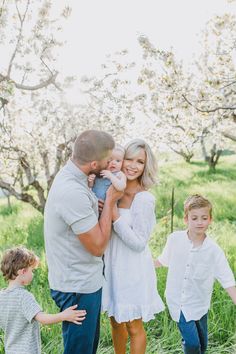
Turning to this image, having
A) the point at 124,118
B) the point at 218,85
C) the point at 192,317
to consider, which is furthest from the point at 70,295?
the point at 124,118

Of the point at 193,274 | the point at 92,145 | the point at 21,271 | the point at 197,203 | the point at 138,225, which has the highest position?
the point at 92,145

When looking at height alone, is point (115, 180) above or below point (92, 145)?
below

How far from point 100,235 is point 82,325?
55 cm

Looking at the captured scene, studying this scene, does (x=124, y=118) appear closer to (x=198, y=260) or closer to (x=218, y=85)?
(x=218, y=85)

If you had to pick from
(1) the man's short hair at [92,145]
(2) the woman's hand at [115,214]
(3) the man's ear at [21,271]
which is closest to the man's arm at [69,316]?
(3) the man's ear at [21,271]

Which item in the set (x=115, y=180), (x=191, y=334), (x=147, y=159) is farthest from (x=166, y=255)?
(x=115, y=180)

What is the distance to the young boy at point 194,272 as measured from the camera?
3465 millimetres

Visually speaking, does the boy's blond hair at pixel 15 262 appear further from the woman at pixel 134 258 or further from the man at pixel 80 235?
the woman at pixel 134 258

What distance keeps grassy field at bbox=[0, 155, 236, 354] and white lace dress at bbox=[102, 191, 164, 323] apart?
3.01 ft

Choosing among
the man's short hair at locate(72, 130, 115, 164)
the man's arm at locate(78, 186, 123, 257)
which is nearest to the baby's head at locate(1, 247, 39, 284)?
the man's arm at locate(78, 186, 123, 257)

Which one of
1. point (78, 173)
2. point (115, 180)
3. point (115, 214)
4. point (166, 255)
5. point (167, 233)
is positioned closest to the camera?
point (78, 173)

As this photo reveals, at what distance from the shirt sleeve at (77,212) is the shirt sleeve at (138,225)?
1.31 feet

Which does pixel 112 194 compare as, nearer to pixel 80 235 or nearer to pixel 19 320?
pixel 80 235

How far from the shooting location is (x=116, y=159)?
336 centimetres
